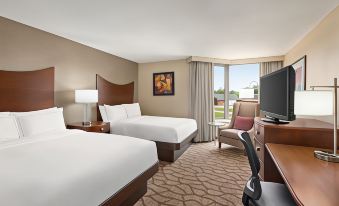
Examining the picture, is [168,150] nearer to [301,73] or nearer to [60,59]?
[60,59]

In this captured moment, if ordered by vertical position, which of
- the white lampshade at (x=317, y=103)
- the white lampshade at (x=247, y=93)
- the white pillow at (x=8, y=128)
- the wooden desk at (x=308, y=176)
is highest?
the white lampshade at (x=247, y=93)

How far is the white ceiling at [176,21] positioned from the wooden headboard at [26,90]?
813mm

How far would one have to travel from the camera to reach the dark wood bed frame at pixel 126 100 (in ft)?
11.7

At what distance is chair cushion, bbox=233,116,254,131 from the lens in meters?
4.32

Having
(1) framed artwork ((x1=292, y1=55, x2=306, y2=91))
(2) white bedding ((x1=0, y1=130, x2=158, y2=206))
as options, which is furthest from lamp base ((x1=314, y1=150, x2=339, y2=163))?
(1) framed artwork ((x1=292, y1=55, x2=306, y2=91))

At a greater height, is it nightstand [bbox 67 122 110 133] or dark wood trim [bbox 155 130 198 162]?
nightstand [bbox 67 122 110 133]

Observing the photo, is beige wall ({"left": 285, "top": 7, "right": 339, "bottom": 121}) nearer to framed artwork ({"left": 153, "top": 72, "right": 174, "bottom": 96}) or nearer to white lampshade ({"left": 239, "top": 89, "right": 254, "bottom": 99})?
white lampshade ({"left": 239, "top": 89, "right": 254, "bottom": 99})

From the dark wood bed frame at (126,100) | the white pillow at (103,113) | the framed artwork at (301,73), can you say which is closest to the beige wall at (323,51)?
the framed artwork at (301,73)

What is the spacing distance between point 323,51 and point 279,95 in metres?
1.04

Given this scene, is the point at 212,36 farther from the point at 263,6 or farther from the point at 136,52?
the point at 136,52

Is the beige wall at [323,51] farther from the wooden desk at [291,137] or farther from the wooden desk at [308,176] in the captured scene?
the wooden desk at [308,176]

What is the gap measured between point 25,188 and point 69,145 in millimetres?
969

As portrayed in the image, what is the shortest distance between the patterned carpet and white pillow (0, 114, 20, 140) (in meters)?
1.79

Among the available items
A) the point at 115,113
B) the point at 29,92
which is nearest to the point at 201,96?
the point at 115,113
